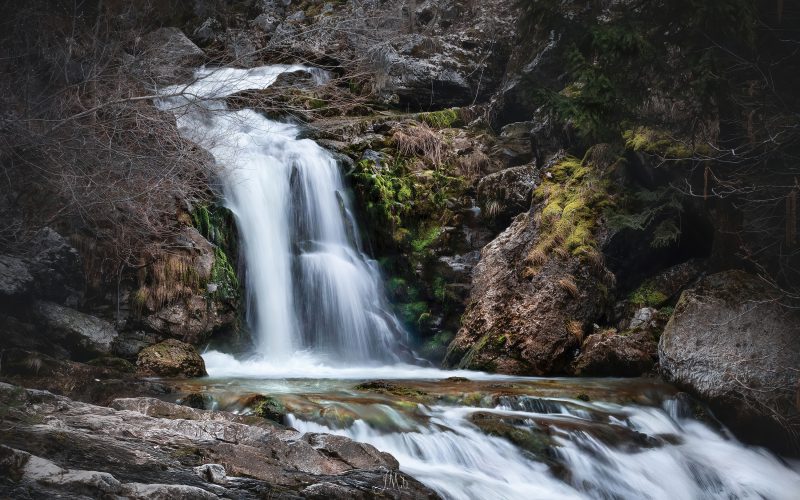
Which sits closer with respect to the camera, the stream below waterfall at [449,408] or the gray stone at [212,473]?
the gray stone at [212,473]

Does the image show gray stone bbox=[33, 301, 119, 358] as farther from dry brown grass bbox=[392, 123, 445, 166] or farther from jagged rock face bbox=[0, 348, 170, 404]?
dry brown grass bbox=[392, 123, 445, 166]

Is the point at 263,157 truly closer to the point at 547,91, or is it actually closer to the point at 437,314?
the point at 437,314

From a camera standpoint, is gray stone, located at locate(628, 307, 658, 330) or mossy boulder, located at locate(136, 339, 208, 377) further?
gray stone, located at locate(628, 307, 658, 330)

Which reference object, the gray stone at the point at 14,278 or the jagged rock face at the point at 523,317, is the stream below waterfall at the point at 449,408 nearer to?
the jagged rock face at the point at 523,317

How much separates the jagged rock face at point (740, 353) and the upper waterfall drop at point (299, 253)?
16.3 ft

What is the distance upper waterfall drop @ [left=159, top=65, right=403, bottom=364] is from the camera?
10.9m

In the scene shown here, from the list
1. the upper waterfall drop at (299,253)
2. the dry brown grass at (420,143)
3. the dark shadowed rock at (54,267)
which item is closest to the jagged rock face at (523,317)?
the upper waterfall drop at (299,253)

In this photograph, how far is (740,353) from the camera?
7289 mm

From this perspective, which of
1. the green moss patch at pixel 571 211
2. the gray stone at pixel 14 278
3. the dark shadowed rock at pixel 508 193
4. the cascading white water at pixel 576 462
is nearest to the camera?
the cascading white water at pixel 576 462

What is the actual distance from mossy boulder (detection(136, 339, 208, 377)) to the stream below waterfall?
1.25ft

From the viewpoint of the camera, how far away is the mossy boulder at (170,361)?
26.6 feet

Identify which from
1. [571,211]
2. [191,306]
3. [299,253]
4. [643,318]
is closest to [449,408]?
[643,318]

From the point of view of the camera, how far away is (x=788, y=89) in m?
7.81

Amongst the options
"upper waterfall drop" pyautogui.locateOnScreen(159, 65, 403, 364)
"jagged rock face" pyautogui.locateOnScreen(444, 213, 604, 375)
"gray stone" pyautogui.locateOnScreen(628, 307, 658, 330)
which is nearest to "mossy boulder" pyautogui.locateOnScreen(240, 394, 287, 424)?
"upper waterfall drop" pyautogui.locateOnScreen(159, 65, 403, 364)
